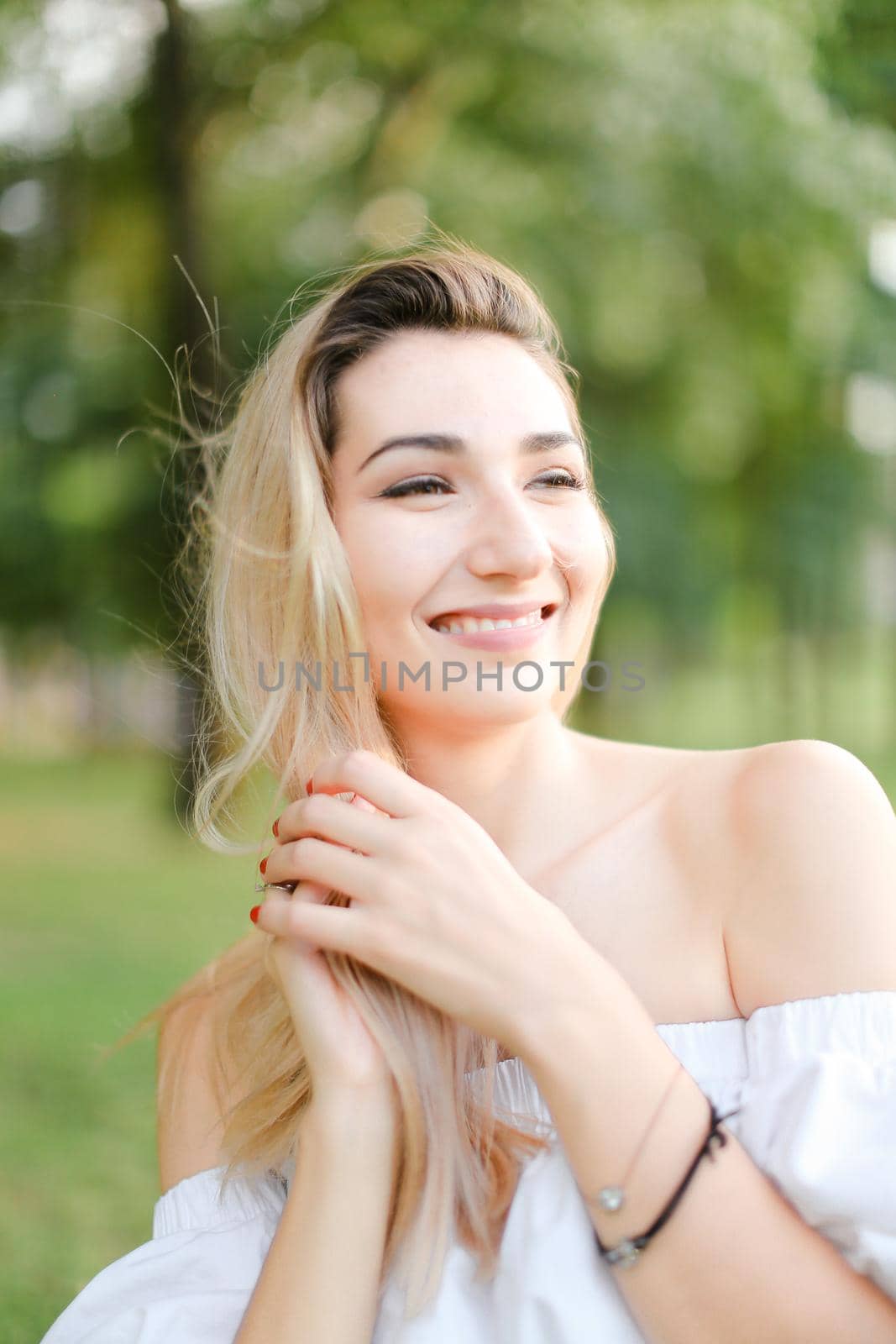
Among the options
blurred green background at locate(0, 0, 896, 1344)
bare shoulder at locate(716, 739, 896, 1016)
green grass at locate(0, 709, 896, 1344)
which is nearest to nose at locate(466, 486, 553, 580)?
bare shoulder at locate(716, 739, 896, 1016)

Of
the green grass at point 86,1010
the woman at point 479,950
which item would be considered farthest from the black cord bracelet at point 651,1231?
the green grass at point 86,1010

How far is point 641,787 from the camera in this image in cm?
201

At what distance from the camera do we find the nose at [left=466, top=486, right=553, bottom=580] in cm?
183

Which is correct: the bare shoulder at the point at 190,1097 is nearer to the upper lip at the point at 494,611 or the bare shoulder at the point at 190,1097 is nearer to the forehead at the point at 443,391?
the upper lip at the point at 494,611

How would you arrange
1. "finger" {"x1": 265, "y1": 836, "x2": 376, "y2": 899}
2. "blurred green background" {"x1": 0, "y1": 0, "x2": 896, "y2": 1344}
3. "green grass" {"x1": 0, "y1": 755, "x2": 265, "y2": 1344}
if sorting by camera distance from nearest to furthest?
"finger" {"x1": 265, "y1": 836, "x2": 376, "y2": 899} → "green grass" {"x1": 0, "y1": 755, "x2": 265, "y2": 1344} → "blurred green background" {"x1": 0, "y1": 0, "x2": 896, "y2": 1344}

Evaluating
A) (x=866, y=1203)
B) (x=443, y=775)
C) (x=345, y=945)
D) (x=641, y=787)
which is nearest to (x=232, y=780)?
(x=443, y=775)

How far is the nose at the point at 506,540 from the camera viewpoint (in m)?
1.83

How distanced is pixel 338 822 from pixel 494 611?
42 centimetres

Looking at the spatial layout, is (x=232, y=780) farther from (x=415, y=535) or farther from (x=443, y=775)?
(x=415, y=535)

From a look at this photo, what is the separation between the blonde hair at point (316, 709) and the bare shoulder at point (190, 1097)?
0.02 metres

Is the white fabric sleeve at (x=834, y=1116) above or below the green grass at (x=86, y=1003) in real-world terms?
above


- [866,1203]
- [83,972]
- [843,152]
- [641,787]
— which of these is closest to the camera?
[866,1203]

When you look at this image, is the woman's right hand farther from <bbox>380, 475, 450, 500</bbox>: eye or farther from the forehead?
the forehead

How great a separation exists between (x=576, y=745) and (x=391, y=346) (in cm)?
78
